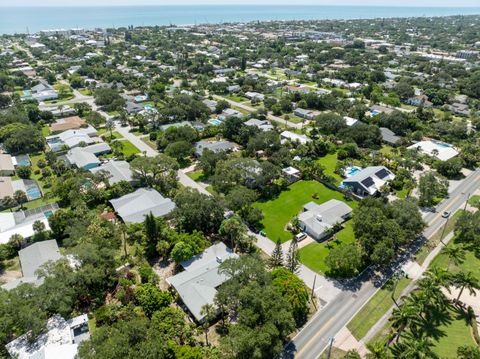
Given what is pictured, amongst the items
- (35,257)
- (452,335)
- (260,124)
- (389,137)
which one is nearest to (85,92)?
(260,124)

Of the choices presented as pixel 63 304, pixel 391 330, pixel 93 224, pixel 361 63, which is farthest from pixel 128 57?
pixel 391 330

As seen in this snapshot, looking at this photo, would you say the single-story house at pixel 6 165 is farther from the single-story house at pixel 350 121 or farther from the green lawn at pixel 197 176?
the single-story house at pixel 350 121

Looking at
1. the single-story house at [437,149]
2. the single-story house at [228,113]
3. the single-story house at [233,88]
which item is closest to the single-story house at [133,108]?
the single-story house at [228,113]

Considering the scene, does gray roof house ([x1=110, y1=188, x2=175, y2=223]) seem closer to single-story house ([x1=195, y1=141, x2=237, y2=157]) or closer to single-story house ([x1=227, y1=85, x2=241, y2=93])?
single-story house ([x1=195, y1=141, x2=237, y2=157])

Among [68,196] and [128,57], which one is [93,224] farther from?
[128,57]

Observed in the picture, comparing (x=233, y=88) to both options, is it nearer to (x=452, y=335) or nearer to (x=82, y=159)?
(x=82, y=159)

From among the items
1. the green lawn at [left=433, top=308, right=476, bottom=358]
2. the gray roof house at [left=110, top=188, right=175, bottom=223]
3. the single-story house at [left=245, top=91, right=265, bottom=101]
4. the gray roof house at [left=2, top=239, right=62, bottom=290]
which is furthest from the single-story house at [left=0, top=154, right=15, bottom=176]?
the green lawn at [left=433, top=308, right=476, bottom=358]
